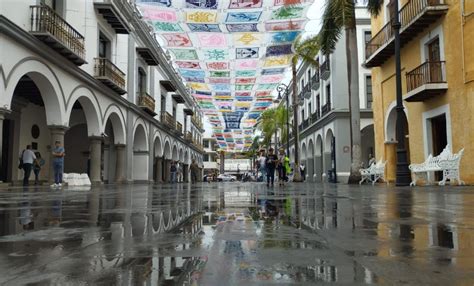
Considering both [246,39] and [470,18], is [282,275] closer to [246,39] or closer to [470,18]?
[470,18]

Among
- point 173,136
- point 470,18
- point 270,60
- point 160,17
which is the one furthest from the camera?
point 173,136

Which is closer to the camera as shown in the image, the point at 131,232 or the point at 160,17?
the point at 131,232

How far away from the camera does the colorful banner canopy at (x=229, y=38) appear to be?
1734cm

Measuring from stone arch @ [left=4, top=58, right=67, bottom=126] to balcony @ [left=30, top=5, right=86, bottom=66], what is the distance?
29.9 inches

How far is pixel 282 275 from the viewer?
1.68m

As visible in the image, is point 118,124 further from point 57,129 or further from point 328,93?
point 328,93

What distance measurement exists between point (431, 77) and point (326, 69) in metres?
14.6

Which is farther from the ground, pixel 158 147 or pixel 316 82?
pixel 316 82

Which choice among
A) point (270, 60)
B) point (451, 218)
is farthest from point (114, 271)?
point (270, 60)

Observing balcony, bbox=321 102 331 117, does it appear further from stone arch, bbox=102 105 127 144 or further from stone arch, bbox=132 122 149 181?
stone arch, bbox=102 105 127 144

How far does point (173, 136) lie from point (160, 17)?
17.8 meters

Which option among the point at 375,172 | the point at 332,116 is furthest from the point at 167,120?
the point at 375,172

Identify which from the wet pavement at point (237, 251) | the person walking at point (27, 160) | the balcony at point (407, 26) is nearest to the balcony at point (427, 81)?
the balcony at point (407, 26)

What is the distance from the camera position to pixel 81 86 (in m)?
15.7
